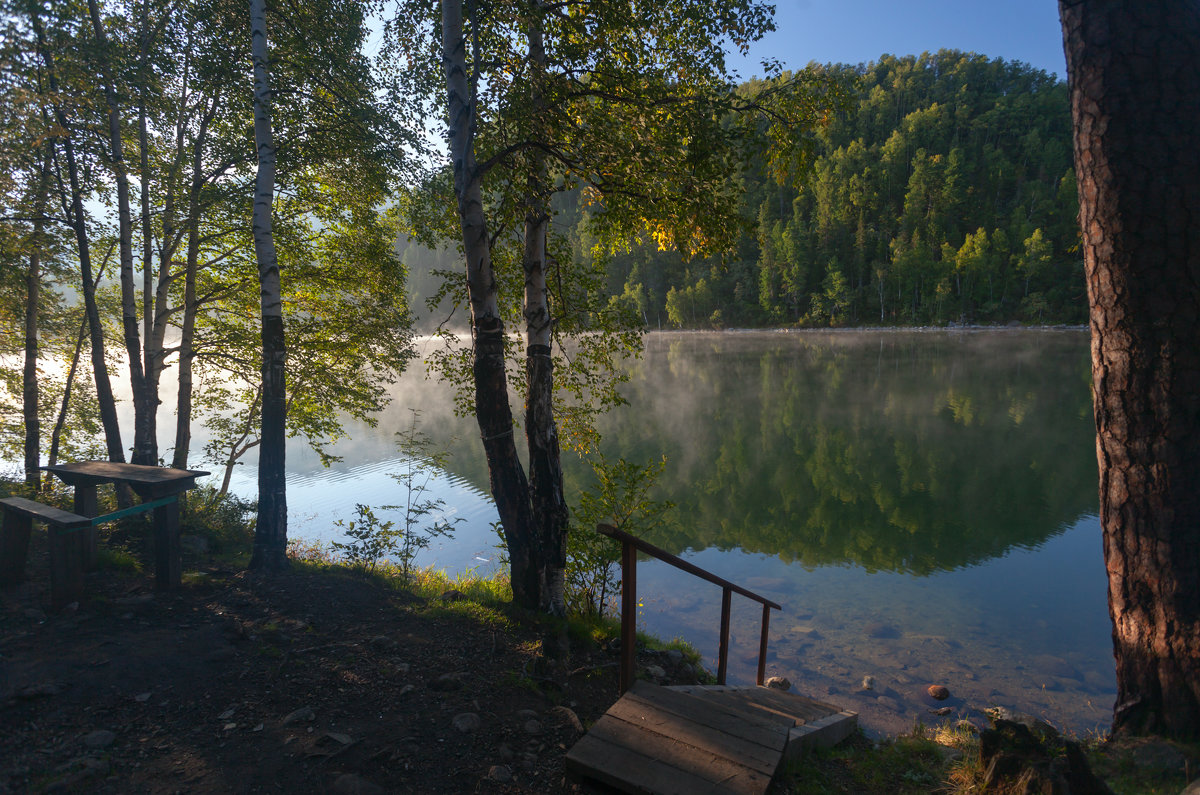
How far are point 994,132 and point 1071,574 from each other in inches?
5126

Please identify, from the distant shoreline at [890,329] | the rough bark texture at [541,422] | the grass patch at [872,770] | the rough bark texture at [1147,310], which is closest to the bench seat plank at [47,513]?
the rough bark texture at [541,422]

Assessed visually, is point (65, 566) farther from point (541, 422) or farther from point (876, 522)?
point (876, 522)

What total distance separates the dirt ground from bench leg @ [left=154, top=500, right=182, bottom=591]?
173 mm

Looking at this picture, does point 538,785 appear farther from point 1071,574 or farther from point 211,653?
point 1071,574

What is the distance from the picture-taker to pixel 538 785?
325cm

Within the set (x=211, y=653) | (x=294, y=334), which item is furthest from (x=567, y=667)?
(x=294, y=334)

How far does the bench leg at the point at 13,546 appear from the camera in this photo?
17.3ft

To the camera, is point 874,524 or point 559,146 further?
point 874,524

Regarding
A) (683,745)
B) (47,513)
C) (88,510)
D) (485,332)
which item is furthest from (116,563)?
(683,745)

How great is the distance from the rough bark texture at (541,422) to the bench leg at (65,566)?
401cm

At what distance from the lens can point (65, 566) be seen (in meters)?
4.89

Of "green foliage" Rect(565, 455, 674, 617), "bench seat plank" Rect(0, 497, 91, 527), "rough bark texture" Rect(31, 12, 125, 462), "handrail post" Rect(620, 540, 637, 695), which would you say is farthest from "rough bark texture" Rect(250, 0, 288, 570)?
"handrail post" Rect(620, 540, 637, 695)

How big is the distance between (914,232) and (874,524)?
87303 millimetres

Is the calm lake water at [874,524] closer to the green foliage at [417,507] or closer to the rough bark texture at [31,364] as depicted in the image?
the green foliage at [417,507]
